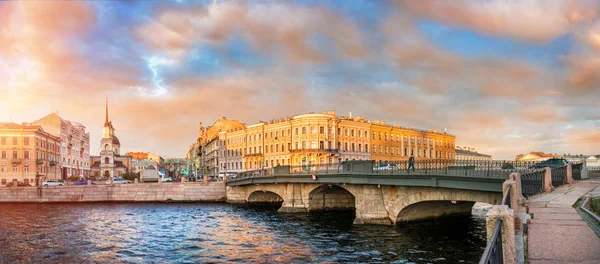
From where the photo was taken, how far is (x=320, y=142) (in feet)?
295

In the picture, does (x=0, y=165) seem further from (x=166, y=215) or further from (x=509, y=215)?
(x=509, y=215)

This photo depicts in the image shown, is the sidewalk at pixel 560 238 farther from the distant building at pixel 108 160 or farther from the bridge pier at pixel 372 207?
the distant building at pixel 108 160

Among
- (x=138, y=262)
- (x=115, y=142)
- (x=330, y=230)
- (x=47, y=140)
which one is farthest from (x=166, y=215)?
(x=115, y=142)

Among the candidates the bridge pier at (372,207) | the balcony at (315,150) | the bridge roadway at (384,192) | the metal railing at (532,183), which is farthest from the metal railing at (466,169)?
the balcony at (315,150)

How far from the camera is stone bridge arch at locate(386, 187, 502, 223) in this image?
2826cm

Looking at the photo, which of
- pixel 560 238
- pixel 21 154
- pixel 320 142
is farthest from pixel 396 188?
pixel 21 154

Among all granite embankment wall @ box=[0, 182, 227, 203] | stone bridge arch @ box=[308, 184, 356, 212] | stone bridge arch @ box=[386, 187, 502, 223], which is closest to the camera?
stone bridge arch @ box=[386, 187, 502, 223]

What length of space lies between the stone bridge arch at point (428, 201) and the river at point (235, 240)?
38.6 inches

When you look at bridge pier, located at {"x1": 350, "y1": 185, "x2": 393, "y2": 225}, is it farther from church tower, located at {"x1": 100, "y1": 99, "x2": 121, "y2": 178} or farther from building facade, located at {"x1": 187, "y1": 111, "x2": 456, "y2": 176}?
church tower, located at {"x1": 100, "y1": 99, "x2": 121, "y2": 178}

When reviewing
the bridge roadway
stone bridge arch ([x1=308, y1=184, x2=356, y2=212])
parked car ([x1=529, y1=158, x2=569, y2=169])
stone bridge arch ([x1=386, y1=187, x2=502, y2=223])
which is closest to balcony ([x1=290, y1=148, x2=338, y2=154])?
the bridge roadway

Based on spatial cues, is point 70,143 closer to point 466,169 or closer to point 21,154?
point 21,154

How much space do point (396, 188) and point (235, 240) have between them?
42.4 feet

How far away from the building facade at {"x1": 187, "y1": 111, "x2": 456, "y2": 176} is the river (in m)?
40.9

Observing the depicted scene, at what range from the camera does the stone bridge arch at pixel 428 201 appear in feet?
92.7
